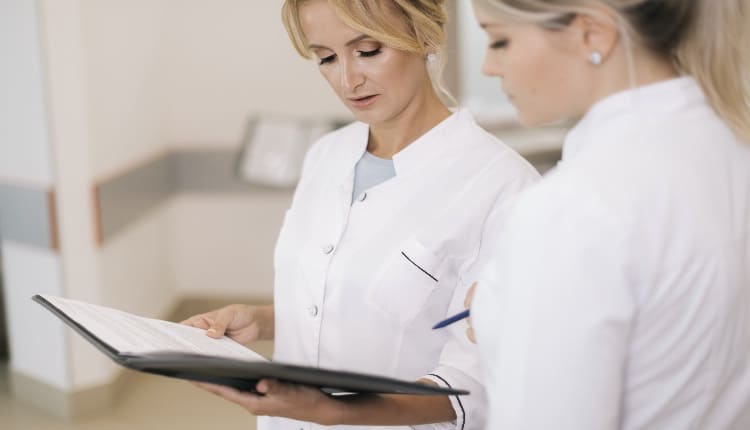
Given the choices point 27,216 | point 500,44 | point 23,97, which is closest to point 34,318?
Result: point 27,216

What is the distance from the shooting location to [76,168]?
2922mm

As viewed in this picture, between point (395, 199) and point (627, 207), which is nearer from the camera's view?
point (627, 207)

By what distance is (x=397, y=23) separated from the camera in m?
1.31

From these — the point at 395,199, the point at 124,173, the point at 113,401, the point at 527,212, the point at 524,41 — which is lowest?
the point at 113,401

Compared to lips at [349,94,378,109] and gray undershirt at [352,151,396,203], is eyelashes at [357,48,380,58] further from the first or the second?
gray undershirt at [352,151,396,203]

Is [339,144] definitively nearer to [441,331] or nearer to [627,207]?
[441,331]

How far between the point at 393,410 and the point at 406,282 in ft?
0.66

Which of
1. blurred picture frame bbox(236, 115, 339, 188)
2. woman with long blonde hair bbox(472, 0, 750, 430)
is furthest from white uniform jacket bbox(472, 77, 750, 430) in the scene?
blurred picture frame bbox(236, 115, 339, 188)

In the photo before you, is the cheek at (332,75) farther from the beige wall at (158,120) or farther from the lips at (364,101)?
the beige wall at (158,120)

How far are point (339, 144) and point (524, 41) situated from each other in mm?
722

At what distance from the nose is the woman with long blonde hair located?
1.45ft

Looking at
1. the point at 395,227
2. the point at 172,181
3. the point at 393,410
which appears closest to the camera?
the point at 393,410

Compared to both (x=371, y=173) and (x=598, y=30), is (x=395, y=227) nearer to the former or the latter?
(x=371, y=173)

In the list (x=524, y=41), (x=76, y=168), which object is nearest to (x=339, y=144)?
(x=524, y=41)
